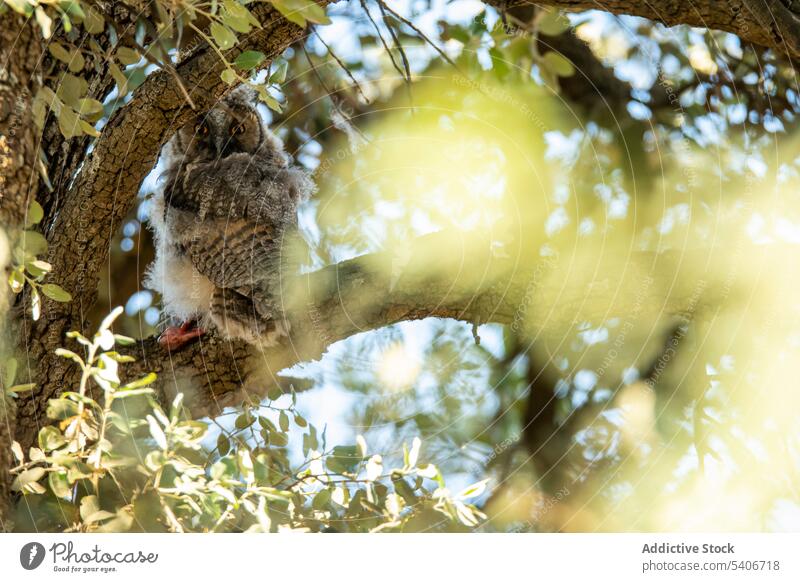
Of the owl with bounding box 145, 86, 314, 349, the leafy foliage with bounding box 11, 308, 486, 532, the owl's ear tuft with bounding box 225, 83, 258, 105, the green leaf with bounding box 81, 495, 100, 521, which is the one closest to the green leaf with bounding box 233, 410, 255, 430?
the leafy foliage with bounding box 11, 308, 486, 532

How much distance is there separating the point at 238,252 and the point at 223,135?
1.00 ft

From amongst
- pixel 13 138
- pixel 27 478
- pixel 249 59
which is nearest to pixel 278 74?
pixel 249 59

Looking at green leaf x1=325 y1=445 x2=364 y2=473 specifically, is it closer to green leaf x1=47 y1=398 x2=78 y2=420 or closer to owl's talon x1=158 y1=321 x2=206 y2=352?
green leaf x1=47 y1=398 x2=78 y2=420

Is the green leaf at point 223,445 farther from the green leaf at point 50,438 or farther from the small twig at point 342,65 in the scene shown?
the small twig at point 342,65

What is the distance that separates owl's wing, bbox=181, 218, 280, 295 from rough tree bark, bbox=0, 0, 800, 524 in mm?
110

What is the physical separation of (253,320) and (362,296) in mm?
210

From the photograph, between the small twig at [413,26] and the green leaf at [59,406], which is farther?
the small twig at [413,26]

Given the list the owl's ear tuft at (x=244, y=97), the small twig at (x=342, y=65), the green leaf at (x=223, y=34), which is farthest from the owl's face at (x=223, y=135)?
the green leaf at (x=223, y=34)

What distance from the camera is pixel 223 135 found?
1481 mm

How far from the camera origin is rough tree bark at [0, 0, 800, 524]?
0.85 metres

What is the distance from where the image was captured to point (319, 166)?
1390 mm

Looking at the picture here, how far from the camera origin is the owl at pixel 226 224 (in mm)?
1275

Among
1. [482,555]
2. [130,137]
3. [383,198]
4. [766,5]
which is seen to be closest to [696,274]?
[766,5]

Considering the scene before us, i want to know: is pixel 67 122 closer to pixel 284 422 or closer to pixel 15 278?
pixel 15 278
